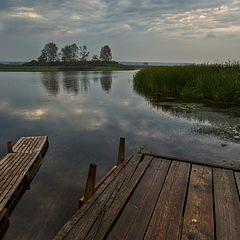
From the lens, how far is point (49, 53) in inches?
5935

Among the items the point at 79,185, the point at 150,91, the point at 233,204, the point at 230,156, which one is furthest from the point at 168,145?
the point at 150,91

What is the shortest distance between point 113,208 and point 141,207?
0.38 meters

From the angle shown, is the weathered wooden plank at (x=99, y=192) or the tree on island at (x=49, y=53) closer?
the weathered wooden plank at (x=99, y=192)

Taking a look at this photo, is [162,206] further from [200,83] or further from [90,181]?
[200,83]

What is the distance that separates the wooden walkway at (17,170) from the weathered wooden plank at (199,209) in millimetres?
3782

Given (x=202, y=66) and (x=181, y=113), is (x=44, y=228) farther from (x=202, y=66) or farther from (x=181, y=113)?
(x=202, y=66)

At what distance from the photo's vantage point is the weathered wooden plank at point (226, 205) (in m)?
3.36

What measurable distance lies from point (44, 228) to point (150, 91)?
2426 centimetres

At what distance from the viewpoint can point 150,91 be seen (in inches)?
1148

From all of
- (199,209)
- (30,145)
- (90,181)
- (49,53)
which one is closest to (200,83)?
(30,145)

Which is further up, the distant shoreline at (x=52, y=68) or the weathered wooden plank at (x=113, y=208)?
the weathered wooden plank at (x=113, y=208)

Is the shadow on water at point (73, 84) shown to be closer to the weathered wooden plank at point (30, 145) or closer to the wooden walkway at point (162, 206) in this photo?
the weathered wooden plank at point (30, 145)

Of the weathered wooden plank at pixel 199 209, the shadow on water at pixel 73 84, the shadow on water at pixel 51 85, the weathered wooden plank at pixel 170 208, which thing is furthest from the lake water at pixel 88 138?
the shadow on water at pixel 73 84

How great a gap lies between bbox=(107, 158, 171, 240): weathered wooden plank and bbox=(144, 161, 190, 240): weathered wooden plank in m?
0.08
